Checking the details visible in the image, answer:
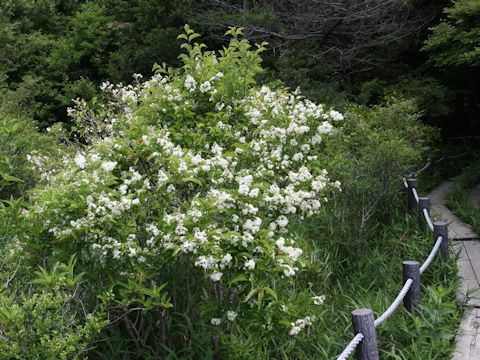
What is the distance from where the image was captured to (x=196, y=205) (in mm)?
2900

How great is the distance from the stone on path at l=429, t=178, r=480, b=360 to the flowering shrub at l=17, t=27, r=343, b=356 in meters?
1.16

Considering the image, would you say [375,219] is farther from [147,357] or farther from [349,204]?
[147,357]

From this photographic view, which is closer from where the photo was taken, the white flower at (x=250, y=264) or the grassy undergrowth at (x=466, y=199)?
the white flower at (x=250, y=264)

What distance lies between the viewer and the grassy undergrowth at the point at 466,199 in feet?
21.9

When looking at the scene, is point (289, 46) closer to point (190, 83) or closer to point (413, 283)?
point (190, 83)

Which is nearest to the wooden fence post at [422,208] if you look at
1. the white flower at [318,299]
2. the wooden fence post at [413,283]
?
the wooden fence post at [413,283]

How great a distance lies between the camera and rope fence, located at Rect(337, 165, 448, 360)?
9.36ft

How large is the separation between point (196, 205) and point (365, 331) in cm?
111

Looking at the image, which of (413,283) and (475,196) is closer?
(413,283)

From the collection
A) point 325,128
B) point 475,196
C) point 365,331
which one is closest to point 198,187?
point 325,128

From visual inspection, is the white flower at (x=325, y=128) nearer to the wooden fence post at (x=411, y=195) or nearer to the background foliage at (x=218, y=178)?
the background foliage at (x=218, y=178)

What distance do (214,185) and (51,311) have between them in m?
1.22

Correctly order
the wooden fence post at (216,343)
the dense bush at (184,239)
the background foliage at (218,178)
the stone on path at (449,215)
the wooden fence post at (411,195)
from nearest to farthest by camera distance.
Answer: the dense bush at (184,239) → the background foliage at (218,178) → the wooden fence post at (216,343) → the stone on path at (449,215) → the wooden fence post at (411,195)

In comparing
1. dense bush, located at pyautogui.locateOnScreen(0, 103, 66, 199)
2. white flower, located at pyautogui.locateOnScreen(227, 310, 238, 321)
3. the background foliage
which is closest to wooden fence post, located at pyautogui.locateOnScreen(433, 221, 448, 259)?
the background foliage
